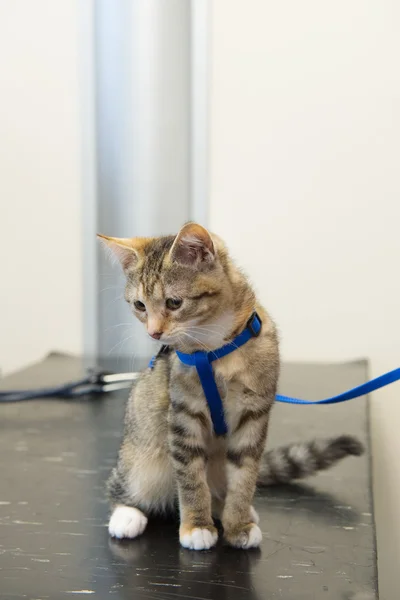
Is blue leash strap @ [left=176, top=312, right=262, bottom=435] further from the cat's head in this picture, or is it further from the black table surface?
the black table surface

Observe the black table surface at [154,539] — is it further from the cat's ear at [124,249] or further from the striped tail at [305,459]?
the cat's ear at [124,249]

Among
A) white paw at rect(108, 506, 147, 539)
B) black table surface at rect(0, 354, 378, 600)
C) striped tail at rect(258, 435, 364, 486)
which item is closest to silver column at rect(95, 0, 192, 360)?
black table surface at rect(0, 354, 378, 600)

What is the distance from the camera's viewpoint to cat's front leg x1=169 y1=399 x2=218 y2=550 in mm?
807

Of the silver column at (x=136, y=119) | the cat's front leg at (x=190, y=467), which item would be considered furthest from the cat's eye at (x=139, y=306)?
the silver column at (x=136, y=119)

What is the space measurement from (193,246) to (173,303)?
0.07 meters

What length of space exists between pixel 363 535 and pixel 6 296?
5.70 ft

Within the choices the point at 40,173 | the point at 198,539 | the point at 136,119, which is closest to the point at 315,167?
the point at 136,119

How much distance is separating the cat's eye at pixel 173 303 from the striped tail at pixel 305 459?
0.34m

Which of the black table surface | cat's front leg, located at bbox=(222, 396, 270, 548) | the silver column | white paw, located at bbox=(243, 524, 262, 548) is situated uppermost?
the silver column

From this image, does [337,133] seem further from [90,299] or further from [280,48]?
[90,299]

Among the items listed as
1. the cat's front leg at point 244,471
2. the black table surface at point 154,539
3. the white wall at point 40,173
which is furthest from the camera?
the white wall at point 40,173

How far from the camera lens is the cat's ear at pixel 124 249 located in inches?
33.3

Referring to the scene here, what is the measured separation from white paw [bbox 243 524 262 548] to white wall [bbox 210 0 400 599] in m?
1.27

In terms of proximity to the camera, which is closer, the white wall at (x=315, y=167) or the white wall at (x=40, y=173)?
the white wall at (x=315, y=167)
